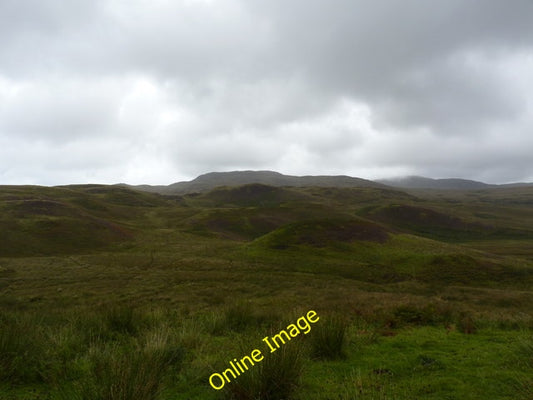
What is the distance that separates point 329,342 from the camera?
25.1ft

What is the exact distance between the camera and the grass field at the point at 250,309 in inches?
220

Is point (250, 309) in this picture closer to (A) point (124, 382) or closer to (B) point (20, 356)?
(B) point (20, 356)

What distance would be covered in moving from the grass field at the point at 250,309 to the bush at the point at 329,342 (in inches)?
1.4

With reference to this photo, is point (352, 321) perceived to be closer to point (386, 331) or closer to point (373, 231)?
point (386, 331)

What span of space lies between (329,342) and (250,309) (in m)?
4.87

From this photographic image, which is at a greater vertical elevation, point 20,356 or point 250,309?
point 20,356

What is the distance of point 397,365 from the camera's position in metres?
Result: 7.12

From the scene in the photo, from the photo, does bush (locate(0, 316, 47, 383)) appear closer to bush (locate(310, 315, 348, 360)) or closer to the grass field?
the grass field

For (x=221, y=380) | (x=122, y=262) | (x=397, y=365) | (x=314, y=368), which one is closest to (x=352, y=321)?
(x=397, y=365)

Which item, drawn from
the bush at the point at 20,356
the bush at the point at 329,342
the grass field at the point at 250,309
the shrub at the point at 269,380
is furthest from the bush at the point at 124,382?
the bush at the point at 329,342

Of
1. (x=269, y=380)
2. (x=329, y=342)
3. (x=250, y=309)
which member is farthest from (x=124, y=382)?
(x=250, y=309)

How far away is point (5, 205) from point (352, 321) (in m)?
72.2

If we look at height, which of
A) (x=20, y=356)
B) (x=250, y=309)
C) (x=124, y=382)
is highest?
(x=124, y=382)

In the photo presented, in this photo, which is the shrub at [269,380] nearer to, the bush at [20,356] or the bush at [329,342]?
the bush at [329,342]
